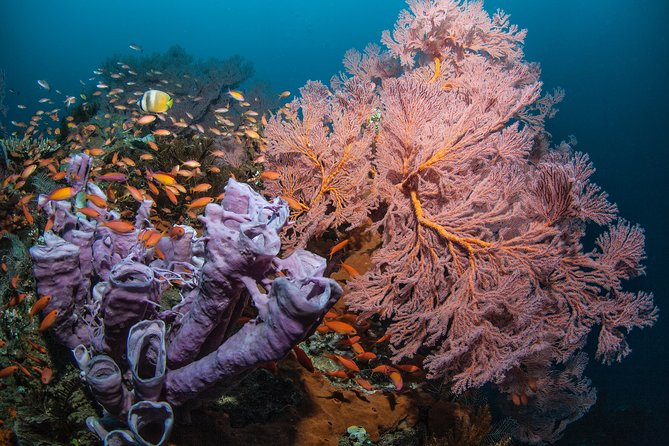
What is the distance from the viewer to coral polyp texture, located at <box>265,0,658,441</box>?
3.36 metres

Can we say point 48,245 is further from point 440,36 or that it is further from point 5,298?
point 440,36

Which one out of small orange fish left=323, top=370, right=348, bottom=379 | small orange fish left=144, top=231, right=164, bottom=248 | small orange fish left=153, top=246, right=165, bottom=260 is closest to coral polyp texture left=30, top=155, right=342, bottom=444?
small orange fish left=144, top=231, right=164, bottom=248

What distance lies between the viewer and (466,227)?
137 inches

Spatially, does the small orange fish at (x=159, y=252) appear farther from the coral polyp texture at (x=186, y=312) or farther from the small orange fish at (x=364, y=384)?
the small orange fish at (x=364, y=384)

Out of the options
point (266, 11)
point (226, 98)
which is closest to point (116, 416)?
point (226, 98)

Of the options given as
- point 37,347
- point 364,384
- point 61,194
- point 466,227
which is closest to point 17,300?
point 37,347

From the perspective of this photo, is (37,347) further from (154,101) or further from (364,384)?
(154,101)

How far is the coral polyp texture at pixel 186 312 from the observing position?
5.54 ft

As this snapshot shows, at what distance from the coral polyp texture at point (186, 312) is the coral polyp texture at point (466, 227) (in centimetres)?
187

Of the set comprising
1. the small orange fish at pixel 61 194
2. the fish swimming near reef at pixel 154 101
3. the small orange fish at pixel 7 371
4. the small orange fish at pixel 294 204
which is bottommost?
the small orange fish at pixel 7 371

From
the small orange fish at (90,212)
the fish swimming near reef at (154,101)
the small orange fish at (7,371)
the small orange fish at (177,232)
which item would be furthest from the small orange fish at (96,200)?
the fish swimming near reef at (154,101)

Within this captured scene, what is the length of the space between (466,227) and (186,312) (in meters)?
2.69

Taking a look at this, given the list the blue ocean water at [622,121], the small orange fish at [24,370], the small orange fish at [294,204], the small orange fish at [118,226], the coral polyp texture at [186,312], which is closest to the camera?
the coral polyp texture at [186,312]

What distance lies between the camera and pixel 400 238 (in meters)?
3.77
